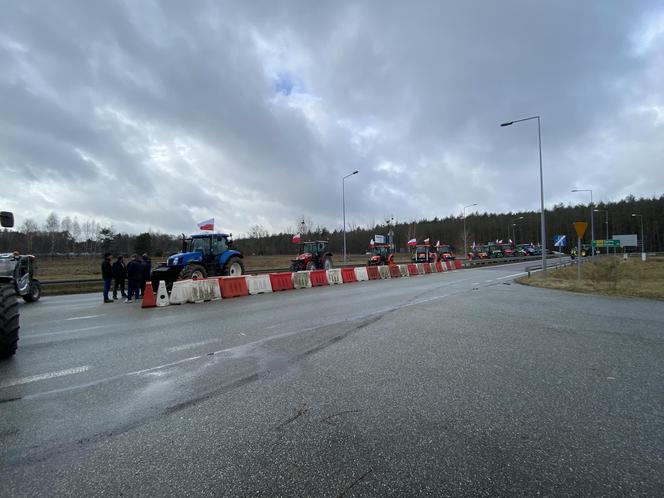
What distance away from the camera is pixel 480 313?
9.84 meters

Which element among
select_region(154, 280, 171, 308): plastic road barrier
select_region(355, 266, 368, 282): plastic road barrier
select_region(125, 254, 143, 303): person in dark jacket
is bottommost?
select_region(355, 266, 368, 282): plastic road barrier

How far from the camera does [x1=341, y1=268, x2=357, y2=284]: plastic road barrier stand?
2222cm

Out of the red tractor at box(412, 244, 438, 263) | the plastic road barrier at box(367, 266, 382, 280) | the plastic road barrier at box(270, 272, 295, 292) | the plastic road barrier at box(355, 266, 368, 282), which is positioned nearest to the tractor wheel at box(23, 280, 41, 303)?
the plastic road barrier at box(270, 272, 295, 292)

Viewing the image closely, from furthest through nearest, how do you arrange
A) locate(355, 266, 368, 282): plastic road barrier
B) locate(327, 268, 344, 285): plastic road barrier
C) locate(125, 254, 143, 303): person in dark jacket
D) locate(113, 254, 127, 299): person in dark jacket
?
1. locate(355, 266, 368, 282): plastic road barrier
2. locate(327, 268, 344, 285): plastic road barrier
3. locate(113, 254, 127, 299): person in dark jacket
4. locate(125, 254, 143, 303): person in dark jacket

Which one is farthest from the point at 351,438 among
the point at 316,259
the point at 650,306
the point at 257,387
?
the point at 316,259

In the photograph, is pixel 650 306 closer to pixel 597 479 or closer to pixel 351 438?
pixel 597 479

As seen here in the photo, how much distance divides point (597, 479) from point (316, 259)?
72.9 feet

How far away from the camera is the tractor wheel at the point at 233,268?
16500 millimetres

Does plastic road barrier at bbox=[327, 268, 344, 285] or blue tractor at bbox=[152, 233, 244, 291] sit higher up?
blue tractor at bbox=[152, 233, 244, 291]

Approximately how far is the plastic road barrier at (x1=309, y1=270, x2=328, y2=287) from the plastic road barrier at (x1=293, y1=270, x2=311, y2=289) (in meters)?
0.32

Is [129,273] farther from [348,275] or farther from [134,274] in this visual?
[348,275]

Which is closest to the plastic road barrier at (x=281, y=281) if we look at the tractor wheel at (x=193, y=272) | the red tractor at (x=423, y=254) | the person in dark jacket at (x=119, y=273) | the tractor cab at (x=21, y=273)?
the tractor wheel at (x=193, y=272)

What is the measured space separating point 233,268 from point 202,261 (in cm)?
151

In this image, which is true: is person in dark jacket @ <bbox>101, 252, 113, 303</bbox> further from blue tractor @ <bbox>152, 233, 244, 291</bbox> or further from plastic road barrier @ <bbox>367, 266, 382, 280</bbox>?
plastic road barrier @ <bbox>367, 266, 382, 280</bbox>
